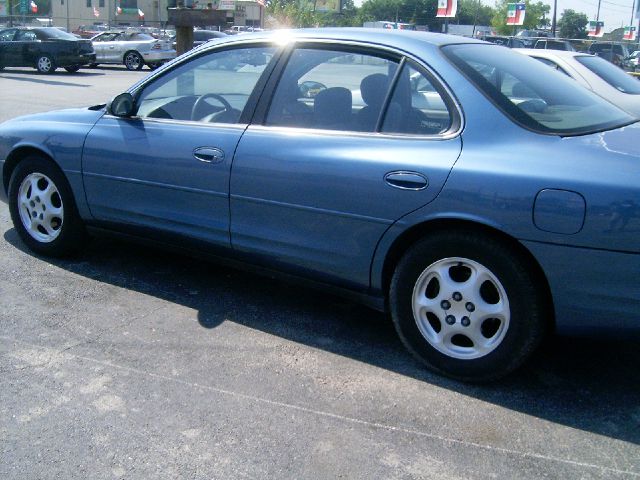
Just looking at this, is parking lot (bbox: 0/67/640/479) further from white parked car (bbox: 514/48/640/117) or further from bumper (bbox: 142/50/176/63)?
bumper (bbox: 142/50/176/63)

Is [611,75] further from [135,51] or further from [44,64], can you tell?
[135,51]

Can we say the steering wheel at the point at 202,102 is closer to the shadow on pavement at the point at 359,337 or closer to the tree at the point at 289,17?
the shadow on pavement at the point at 359,337

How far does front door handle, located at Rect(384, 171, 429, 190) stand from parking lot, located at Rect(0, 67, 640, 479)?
92 centimetres

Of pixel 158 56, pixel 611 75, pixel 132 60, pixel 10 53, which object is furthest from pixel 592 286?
pixel 132 60

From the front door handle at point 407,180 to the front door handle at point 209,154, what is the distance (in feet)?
3.44

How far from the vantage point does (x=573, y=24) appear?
91062mm

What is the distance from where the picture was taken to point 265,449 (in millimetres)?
2977

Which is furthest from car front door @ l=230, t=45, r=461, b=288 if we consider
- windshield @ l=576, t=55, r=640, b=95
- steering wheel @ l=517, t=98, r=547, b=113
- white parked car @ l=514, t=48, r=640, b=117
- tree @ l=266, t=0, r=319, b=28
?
tree @ l=266, t=0, r=319, b=28

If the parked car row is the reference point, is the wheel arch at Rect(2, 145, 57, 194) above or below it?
below

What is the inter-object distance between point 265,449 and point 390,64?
2.01m

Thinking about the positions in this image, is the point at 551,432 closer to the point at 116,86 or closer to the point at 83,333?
the point at 83,333

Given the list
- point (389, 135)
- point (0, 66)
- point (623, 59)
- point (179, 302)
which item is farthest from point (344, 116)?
point (623, 59)

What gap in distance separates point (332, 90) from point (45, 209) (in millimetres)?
2278

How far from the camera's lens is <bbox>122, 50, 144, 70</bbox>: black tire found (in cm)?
2772
